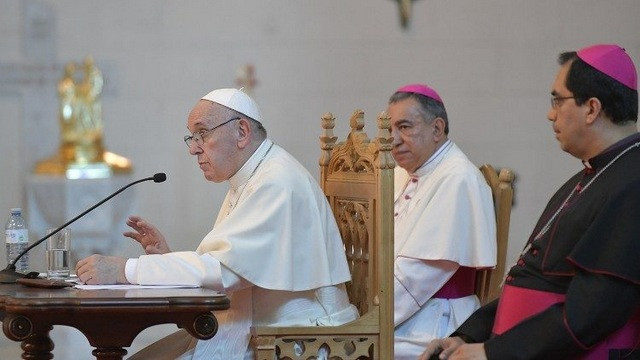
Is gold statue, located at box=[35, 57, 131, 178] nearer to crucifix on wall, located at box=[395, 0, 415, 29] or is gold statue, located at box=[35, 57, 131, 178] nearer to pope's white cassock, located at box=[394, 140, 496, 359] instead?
crucifix on wall, located at box=[395, 0, 415, 29]

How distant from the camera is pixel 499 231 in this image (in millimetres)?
4828

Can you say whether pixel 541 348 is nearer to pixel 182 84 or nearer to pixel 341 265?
pixel 341 265

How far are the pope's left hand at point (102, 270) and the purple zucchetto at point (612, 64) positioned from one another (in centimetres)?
181

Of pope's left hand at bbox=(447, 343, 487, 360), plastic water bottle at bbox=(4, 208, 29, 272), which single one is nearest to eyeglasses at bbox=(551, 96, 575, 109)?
pope's left hand at bbox=(447, 343, 487, 360)

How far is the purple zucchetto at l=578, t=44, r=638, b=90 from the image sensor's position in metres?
3.23

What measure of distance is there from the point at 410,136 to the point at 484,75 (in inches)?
109

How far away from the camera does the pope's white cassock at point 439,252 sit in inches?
184

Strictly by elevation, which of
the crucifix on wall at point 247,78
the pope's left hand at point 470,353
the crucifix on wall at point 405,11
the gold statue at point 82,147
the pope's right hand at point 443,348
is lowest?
the pope's right hand at point 443,348

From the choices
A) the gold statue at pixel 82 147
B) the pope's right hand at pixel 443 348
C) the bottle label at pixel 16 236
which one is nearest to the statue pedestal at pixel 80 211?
the gold statue at pixel 82 147

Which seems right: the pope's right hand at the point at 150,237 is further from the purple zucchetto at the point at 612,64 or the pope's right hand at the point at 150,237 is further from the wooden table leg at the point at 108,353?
the purple zucchetto at the point at 612,64

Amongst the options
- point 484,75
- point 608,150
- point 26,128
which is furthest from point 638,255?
point 26,128

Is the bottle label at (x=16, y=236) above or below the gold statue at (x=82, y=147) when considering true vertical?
below

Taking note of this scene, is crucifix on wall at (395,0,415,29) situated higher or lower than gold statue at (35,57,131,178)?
higher

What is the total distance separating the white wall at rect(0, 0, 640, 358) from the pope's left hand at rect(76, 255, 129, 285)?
3577 millimetres
